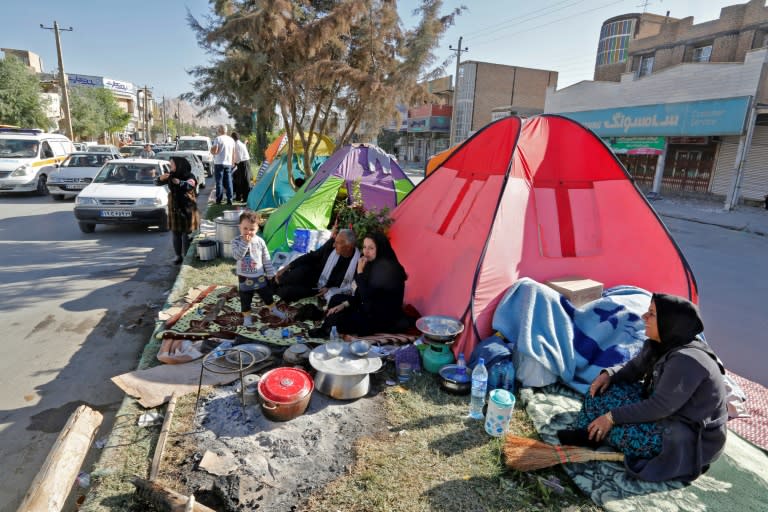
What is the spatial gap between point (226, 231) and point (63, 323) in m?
2.80

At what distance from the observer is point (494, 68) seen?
38969 mm

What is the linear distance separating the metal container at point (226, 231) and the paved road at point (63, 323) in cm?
89

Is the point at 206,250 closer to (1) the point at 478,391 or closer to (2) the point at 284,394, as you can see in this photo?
(2) the point at 284,394

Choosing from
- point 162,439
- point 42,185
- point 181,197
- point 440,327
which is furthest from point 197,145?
point 162,439

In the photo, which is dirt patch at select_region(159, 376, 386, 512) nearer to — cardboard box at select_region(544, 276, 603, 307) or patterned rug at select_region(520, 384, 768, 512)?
patterned rug at select_region(520, 384, 768, 512)

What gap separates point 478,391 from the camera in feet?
11.5

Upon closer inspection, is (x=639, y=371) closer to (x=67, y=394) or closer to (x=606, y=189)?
(x=606, y=189)

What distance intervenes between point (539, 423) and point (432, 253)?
223cm


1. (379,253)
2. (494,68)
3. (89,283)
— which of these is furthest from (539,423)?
(494,68)

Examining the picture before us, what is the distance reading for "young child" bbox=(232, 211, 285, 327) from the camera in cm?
511

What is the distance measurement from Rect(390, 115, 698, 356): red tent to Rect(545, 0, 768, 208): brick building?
568 inches

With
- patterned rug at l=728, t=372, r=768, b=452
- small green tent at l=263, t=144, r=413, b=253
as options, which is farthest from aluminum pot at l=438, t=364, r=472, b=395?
small green tent at l=263, t=144, r=413, b=253

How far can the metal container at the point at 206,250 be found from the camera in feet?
23.7

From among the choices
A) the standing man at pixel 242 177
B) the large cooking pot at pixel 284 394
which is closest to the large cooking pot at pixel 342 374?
the large cooking pot at pixel 284 394
